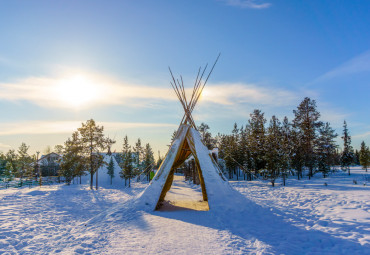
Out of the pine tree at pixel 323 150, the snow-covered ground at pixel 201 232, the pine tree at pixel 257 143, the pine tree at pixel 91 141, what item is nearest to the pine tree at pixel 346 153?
the pine tree at pixel 323 150

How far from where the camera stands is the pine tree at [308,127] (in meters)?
28.2

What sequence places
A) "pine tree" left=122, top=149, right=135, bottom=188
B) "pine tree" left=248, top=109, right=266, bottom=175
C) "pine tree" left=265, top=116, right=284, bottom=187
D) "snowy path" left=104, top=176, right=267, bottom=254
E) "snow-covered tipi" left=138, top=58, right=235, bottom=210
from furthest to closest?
"pine tree" left=122, top=149, right=135, bottom=188 < "pine tree" left=248, top=109, right=266, bottom=175 < "pine tree" left=265, top=116, right=284, bottom=187 < "snow-covered tipi" left=138, top=58, right=235, bottom=210 < "snowy path" left=104, top=176, right=267, bottom=254

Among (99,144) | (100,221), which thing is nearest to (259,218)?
(100,221)

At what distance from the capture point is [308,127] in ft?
97.2

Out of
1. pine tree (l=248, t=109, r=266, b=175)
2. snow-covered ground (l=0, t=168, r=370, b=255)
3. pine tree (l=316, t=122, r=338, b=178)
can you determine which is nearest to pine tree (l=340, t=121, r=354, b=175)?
pine tree (l=316, t=122, r=338, b=178)

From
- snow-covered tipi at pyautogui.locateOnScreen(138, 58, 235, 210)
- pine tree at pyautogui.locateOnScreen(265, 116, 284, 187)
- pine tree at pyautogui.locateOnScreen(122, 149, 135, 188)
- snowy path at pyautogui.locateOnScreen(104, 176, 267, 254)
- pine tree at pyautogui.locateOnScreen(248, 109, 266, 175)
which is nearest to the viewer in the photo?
snowy path at pyautogui.locateOnScreen(104, 176, 267, 254)

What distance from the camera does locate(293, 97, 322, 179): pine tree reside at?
28234mm

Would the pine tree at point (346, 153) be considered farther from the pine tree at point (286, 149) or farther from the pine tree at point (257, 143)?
the pine tree at point (257, 143)

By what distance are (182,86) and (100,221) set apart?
27.4 ft

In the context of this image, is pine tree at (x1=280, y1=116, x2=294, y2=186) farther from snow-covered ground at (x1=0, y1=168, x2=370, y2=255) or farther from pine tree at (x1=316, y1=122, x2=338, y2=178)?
snow-covered ground at (x1=0, y1=168, x2=370, y2=255)

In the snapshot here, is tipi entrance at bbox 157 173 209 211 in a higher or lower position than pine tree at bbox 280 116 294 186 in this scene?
lower

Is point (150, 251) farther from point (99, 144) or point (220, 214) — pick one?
point (99, 144)

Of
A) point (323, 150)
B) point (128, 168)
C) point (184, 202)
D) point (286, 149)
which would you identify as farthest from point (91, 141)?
point (323, 150)

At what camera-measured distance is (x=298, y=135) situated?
32656mm
